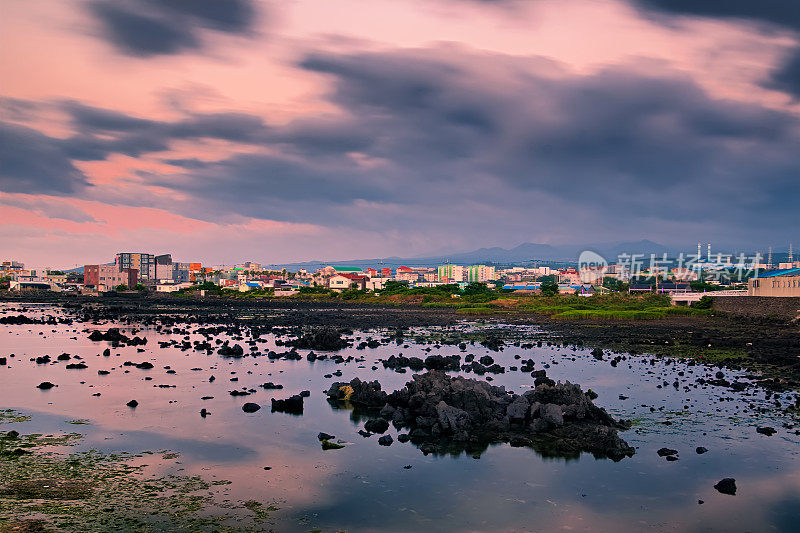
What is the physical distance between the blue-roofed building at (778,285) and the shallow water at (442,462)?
214 feet

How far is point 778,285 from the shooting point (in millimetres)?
93938

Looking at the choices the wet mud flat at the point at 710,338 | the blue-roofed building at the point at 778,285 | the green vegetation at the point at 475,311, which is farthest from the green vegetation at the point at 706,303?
the green vegetation at the point at 475,311

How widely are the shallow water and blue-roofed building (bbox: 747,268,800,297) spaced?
65304 millimetres

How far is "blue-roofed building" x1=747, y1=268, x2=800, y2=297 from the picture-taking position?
293ft

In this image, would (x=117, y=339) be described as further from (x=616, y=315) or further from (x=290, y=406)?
Result: (x=616, y=315)

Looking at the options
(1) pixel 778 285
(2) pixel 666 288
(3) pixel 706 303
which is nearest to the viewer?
(1) pixel 778 285

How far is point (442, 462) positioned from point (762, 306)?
73322 millimetres

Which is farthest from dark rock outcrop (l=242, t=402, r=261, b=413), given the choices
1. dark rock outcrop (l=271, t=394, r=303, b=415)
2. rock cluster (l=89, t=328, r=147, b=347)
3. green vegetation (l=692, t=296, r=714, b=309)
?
green vegetation (l=692, t=296, r=714, b=309)

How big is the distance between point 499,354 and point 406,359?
9607 millimetres

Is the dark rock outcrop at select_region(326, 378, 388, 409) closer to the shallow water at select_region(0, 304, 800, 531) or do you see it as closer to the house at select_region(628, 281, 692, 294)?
the shallow water at select_region(0, 304, 800, 531)

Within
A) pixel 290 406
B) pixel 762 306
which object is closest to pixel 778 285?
pixel 762 306

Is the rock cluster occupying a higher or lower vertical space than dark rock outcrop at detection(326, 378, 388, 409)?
lower

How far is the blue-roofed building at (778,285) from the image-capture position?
89.4 metres

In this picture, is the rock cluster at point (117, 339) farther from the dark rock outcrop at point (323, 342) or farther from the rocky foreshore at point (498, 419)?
the rocky foreshore at point (498, 419)
